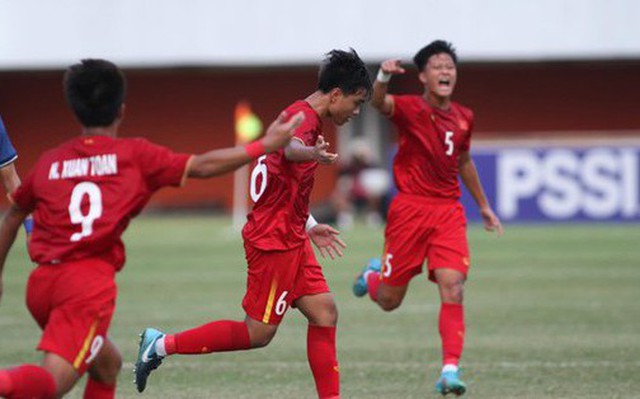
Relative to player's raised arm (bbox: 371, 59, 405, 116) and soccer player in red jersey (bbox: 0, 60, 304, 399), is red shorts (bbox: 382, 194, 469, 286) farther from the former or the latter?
soccer player in red jersey (bbox: 0, 60, 304, 399)

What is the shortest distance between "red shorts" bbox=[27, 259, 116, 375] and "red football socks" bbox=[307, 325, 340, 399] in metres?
1.72

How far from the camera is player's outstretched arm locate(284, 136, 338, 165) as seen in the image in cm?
694

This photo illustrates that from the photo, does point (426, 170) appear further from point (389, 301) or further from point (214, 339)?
point (214, 339)

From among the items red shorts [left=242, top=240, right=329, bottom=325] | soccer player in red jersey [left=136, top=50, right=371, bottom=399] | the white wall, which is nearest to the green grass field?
soccer player in red jersey [left=136, top=50, right=371, bottom=399]

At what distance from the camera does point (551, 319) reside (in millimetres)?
12555

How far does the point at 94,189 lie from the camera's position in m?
6.08

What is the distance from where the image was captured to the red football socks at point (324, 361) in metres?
7.53

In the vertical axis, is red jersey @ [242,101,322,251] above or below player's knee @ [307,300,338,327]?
above

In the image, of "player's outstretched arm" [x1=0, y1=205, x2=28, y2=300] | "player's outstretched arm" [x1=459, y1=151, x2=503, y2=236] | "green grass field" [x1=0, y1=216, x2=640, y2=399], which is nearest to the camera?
"player's outstretched arm" [x1=0, y1=205, x2=28, y2=300]

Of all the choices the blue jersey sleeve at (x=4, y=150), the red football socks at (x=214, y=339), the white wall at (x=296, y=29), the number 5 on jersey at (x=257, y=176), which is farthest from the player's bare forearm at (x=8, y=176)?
the white wall at (x=296, y=29)

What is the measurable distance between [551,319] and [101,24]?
74.1 ft

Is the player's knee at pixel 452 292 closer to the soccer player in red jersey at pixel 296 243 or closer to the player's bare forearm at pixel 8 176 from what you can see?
the soccer player in red jersey at pixel 296 243

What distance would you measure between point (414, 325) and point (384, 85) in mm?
3786

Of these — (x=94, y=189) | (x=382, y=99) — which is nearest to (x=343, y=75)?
(x=382, y=99)
